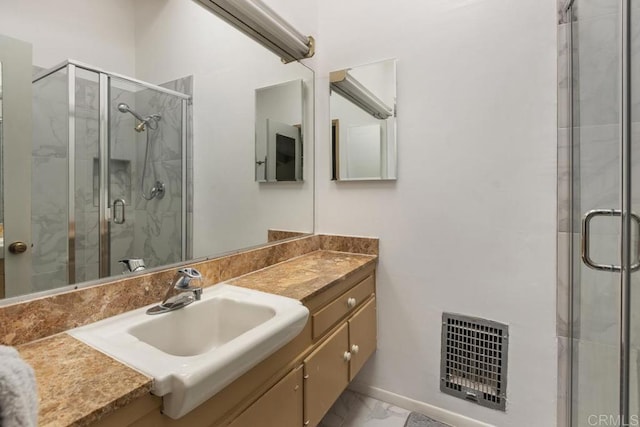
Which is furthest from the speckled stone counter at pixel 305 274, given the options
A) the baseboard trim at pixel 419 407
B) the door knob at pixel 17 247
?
the baseboard trim at pixel 419 407

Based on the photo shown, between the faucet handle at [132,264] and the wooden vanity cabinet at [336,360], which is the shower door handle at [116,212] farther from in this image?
the wooden vanity cabinet at [336,360]

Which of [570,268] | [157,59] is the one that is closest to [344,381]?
[570,268]

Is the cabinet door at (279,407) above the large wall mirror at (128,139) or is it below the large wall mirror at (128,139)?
below

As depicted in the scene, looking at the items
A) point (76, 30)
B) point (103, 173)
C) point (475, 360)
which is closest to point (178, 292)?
point (103, 173)

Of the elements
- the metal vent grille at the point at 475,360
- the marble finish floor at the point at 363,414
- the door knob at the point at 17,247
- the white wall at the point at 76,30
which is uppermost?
the white wall at the point at 76,30

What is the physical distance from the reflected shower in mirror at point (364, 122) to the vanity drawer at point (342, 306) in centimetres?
62

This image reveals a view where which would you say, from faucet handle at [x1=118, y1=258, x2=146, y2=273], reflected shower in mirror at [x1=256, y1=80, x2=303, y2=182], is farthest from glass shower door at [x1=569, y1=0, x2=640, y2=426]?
faucet handle at [x1=118, y1=258, x2=146, y2=273]

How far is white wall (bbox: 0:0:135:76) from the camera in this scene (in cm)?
Result: 83

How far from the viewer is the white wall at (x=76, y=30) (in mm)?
827

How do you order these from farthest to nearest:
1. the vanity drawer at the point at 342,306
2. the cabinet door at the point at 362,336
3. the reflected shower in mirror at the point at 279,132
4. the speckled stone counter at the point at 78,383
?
the reflected shower in mirror at the point at 279,132, the cabinet door at the point at 362,336, the vanity drawer at the point at 342,306, the speckled stone counter at the point at 78,383

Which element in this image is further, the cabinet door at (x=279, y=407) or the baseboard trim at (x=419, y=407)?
the baseboard trim at (x=419, y=407)

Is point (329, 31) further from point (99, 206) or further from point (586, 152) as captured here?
point (99, 206)

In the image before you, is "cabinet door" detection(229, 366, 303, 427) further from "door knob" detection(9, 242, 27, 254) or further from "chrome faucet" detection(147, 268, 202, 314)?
"door knob" detection(9, 242, 27, 254)

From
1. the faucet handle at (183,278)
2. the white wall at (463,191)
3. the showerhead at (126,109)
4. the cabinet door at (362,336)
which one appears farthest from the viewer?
the cabinet door at (362,336)
